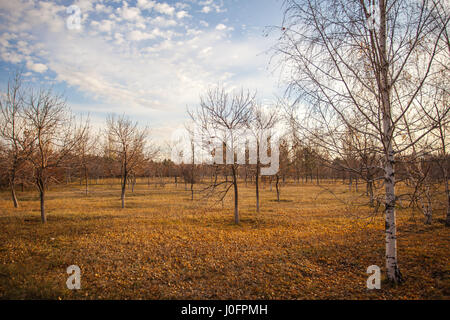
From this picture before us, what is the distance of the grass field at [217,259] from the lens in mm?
5070

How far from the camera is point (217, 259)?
7.22 metres

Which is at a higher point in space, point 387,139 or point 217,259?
point 387,139

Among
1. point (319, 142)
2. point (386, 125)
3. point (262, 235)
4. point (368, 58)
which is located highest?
point (368, 58)

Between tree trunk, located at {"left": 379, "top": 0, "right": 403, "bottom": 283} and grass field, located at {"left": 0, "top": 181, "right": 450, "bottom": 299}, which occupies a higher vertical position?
tree trunk, located at {"left": 379, "top": 0, "right": 403, "bottom": 283}

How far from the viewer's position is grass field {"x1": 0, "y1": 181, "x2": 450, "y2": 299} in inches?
200

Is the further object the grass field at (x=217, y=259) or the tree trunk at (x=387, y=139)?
the grass field at (x=217, y=259)

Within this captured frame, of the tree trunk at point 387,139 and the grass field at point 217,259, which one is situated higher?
the tree trunk at point 387,139

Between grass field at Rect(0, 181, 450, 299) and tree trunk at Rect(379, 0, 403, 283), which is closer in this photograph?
tree trunk at Rect(379, 0, 403, 283)

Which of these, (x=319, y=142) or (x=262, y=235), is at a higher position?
(x=319, y=142)

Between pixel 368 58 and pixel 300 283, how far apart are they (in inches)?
221

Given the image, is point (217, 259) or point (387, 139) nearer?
Answer: point (387, 139)

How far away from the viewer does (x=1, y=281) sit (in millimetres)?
5539
